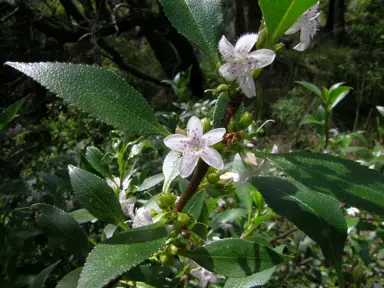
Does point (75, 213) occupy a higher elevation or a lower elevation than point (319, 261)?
higher

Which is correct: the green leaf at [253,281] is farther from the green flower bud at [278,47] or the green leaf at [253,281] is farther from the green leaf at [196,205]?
the green flower bud at [278,47]

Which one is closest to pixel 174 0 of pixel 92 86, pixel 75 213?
pixel 92 86

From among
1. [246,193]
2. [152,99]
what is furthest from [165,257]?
[152,99]

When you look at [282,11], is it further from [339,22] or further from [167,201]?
[339,22]

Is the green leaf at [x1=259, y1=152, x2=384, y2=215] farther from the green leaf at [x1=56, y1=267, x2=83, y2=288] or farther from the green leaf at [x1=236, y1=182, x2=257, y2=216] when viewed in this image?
the green leaf at [x1=236, y1=182, x2=257, y2=216]

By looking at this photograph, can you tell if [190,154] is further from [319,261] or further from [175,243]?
[319,261]

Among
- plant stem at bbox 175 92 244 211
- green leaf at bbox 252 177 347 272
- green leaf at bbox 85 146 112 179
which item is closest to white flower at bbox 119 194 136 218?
green leaf at bbox 85 146 112 179
